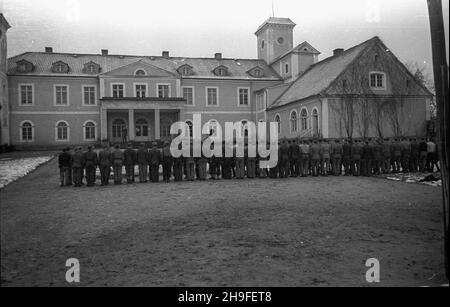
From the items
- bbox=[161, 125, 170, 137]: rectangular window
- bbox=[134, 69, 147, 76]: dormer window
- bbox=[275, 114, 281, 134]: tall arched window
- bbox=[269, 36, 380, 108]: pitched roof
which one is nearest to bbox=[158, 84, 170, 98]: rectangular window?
bbox=[134, 69, 147, 76]: dormer window

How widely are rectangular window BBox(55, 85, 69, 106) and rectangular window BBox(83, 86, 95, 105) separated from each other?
1.57m

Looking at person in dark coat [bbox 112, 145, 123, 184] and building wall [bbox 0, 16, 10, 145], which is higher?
building wall [bbox 0, 16, 10, 145]

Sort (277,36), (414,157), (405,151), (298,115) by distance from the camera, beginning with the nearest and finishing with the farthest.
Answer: (405,151), (414,157), (298,115), (277,36)

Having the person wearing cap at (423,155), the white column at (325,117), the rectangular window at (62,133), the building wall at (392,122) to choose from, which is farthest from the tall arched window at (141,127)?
the person wearing cap at (423,155)

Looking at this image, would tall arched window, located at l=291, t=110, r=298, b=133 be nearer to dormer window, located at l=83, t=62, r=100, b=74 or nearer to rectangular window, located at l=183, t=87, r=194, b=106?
rectangular window, located at l=183, t=87, r=194, b=106

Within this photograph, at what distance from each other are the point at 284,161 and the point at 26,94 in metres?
29.0

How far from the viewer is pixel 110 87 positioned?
36656mm

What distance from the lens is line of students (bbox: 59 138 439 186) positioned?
566 inches

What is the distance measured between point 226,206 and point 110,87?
3016 centimetres

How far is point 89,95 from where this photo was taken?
122 ft

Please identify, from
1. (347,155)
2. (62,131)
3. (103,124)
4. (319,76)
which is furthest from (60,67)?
(347,155)

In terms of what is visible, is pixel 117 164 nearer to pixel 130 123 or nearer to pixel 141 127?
pixel 130 123

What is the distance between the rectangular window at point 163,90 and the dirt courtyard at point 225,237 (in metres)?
26.8
